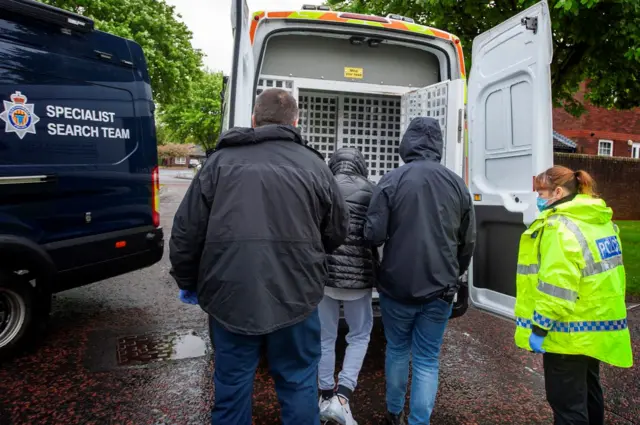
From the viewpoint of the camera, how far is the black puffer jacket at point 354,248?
3.08 metres

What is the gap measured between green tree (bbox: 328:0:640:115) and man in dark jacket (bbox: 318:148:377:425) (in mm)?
4278

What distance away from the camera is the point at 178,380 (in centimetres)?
368

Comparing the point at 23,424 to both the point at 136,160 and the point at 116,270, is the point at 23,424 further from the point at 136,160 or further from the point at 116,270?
the point at 136,160

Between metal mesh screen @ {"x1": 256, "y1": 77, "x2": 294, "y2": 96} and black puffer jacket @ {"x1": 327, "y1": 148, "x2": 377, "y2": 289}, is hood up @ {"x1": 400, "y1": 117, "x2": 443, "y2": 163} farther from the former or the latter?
metal mesh screen @ {"x1": 256, "y1": 77, "x2": 294, "y2": 96}

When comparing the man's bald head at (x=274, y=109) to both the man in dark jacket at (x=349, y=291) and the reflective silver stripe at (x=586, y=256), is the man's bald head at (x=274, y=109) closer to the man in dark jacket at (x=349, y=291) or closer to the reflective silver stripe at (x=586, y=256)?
the man in dark jacket at (x=349, y=291)

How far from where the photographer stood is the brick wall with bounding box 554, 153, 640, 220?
1695cm

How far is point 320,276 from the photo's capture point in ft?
7.46

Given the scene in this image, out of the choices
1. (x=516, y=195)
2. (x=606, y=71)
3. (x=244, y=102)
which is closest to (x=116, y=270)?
(x=244, y=102)

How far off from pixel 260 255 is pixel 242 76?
173cm

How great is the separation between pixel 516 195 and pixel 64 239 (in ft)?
11.8

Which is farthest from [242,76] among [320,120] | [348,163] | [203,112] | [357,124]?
[203,112]

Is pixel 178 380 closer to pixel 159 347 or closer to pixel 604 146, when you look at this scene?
pixel 159 347

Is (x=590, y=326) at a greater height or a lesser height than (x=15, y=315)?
greater

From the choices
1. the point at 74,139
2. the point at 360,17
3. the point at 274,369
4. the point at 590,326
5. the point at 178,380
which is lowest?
the point at 178,380
